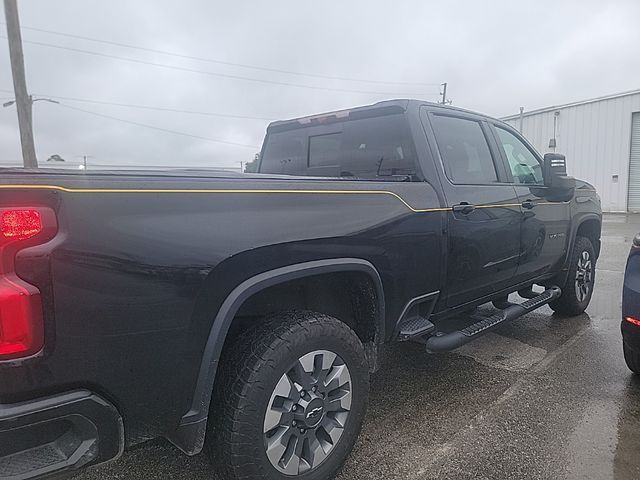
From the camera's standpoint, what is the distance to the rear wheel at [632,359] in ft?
11.9

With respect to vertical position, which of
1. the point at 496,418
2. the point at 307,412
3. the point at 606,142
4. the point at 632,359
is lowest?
the point at 496,418

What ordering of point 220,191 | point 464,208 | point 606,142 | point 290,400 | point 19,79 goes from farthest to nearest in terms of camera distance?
1. point 606,142
2. point 19,79
3. point 464,208
4. point 290,400
5. point 220,191

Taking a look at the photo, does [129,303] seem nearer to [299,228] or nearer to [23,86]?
[299,228]

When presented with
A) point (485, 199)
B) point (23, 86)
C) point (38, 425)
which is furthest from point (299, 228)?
point (23, 86)

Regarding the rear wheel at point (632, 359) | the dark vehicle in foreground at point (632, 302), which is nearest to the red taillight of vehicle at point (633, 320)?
the dark vehicle in foreground at point (632, 302)

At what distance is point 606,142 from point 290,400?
2374cm

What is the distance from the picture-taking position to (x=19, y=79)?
995 cm

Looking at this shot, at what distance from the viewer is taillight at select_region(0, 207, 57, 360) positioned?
60.6 inches

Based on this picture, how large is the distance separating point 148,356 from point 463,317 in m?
2.83

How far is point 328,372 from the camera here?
94.0 inches

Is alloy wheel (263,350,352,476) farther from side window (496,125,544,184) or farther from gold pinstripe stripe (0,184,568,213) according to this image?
side window (496,125,544,184)

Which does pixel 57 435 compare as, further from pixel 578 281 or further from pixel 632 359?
pixel 578 281

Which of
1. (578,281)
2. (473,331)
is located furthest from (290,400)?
(578,281)

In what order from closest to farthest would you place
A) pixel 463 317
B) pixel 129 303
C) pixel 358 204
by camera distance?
pixel 129 303 < pixel 358 204 < pixel 463 317
